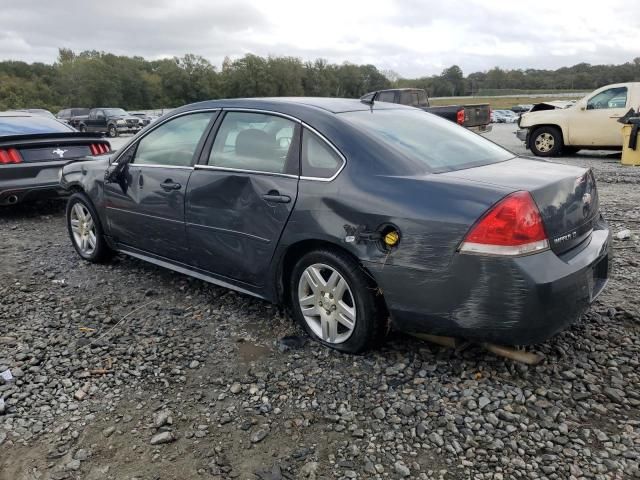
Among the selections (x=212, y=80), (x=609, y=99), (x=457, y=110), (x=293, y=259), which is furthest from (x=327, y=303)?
(x=212, y=80)

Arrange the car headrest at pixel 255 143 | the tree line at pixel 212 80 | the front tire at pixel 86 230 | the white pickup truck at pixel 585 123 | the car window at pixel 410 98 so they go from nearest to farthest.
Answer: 1. the car headrest at pixel 255 143
2. the front tire at pixel 86 230
3. the white pickup truck at pixel 585 123
4. the car window at pixel 410 98
5. the tree line at pixel 212 80

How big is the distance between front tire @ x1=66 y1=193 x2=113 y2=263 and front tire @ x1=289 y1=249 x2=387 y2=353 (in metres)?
2.40

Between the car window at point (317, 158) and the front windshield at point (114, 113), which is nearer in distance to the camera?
the car window at point (317, 158)

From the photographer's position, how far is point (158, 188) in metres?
4.09

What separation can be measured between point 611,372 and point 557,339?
0.39m

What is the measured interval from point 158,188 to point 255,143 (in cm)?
98

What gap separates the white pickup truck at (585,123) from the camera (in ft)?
38.7

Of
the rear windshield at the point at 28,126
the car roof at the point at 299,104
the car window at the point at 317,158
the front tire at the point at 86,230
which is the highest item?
the car roof at the point at 299,104

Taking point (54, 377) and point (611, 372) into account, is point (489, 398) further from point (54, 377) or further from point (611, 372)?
point (54, 377)

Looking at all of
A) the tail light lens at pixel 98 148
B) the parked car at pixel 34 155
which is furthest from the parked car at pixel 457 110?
the parked car at pixel 34 155

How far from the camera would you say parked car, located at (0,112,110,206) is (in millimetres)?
6602

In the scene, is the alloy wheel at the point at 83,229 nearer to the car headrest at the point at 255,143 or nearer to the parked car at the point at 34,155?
the parked car at the point at 34,155

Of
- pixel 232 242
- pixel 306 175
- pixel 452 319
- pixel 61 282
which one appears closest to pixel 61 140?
pixel 61 282

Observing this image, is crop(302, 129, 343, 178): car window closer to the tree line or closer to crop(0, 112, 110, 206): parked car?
crop(0, 112, 110, 206): parked car
